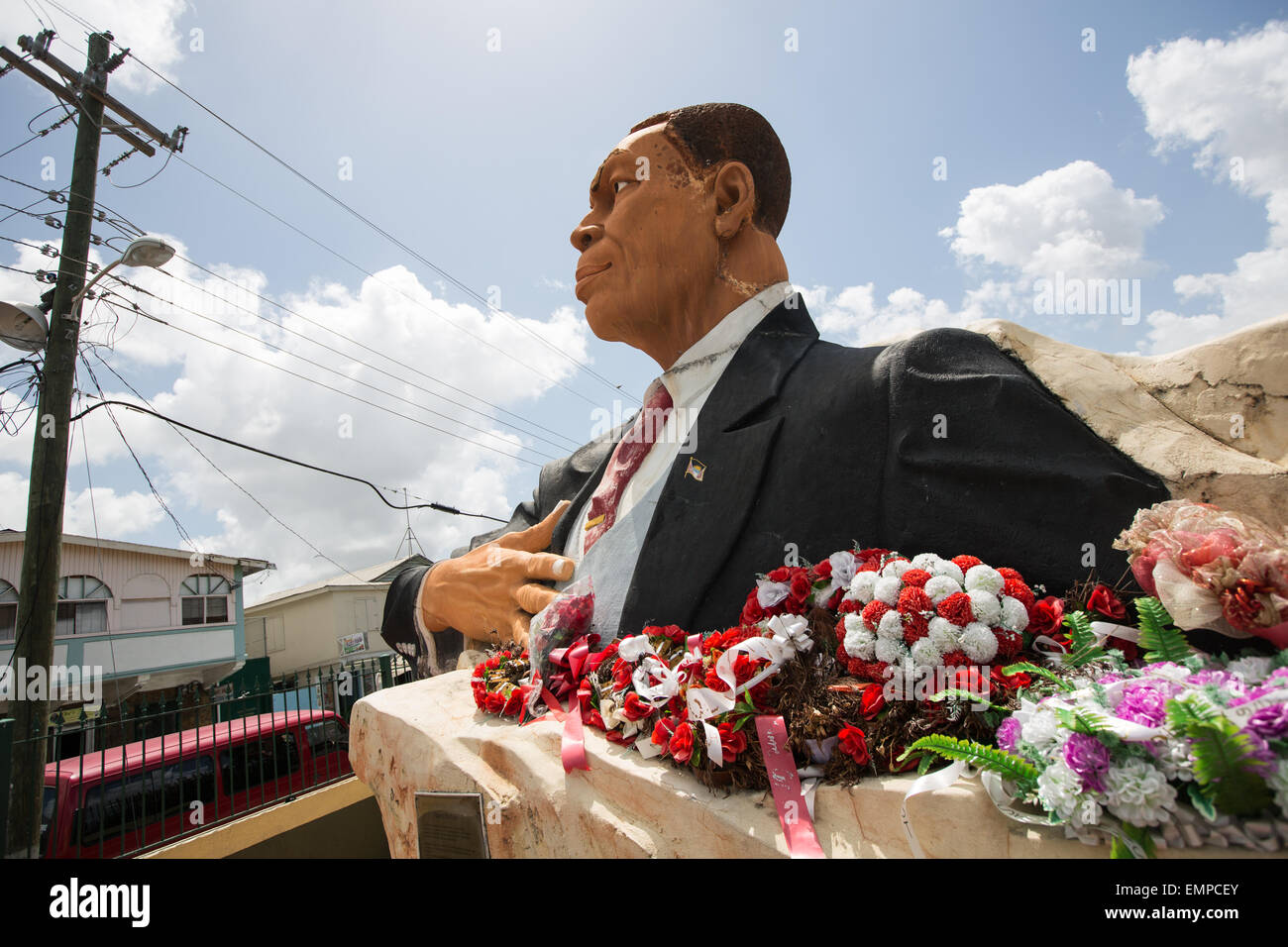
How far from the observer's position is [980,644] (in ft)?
6.16

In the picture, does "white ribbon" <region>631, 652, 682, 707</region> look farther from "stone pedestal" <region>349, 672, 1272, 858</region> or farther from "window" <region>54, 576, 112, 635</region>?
"window" <region>54, 576, 112, 635</region>

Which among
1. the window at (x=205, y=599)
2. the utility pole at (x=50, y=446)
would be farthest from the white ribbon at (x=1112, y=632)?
the window at (x=205, y=599)

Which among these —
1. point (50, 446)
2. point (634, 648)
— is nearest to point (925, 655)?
point (634, 648)

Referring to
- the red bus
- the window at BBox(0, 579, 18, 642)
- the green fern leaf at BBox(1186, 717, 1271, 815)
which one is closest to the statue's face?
the green fern leaf at BBox(1186, 717, 1271, 815)

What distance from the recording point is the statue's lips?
141 inches

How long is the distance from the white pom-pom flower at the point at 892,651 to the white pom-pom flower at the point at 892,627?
13 millimetres

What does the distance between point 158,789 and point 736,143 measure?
7.05 m

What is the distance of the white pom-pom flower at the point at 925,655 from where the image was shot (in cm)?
190

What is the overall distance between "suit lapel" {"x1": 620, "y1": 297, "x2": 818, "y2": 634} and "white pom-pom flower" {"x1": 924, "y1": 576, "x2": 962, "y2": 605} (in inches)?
34.4

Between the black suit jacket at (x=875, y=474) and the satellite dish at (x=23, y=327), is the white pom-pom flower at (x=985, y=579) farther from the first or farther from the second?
the satellite dish at (x=23, y=327)

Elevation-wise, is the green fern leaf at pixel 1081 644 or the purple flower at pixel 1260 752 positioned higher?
the green fern leaf at pixel 1081 644

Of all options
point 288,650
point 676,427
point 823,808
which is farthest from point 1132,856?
point 288,650

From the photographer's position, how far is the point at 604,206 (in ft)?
12.1
